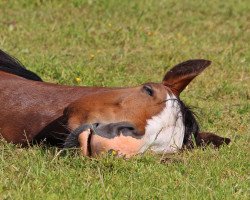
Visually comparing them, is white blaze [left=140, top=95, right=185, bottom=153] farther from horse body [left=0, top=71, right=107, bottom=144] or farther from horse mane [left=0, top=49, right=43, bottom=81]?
horse mane [left=0, top=49, right=43, bottom=81]

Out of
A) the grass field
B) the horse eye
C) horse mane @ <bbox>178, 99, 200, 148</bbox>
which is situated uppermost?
the horse eye

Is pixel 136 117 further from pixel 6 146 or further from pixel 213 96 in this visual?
pixel 213 96

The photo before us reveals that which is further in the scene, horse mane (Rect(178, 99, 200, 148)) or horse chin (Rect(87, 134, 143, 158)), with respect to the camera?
horse mane (Rect(178, 99, 200, 148))

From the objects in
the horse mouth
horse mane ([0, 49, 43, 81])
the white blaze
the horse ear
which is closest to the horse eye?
Result: the white blaze

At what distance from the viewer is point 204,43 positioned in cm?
1104

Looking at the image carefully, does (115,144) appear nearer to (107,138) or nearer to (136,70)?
(107,138)

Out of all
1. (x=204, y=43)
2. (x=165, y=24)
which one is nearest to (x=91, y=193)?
(x=204, y=43)

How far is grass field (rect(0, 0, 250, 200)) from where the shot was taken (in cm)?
507

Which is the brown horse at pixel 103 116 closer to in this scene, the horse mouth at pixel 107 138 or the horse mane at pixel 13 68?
the horse mouth at pixel 107 138

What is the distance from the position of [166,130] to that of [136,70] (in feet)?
13.4

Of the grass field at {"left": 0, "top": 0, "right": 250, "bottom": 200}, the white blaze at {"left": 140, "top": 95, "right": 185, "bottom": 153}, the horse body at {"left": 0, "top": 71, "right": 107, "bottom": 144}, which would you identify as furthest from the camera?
the horse body at {"left": 0, "top": 71, "right": 107, "bottom": 144}

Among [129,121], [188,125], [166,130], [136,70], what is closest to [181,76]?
[188,125]

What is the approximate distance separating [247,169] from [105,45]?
514 cm

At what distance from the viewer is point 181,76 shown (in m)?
6.00
